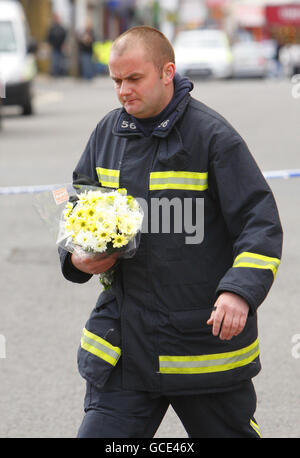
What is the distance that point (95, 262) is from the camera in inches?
125

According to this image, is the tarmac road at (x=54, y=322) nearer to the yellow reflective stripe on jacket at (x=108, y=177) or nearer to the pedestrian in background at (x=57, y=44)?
the yellow reflective stripe on jacket at (x=108, y=177)

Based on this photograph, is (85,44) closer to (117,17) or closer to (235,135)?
(117,17)

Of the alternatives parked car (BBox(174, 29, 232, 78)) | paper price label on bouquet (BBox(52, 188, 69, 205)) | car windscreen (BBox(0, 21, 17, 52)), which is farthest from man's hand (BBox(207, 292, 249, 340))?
parked car (BBox(174, 29, 232, 78))

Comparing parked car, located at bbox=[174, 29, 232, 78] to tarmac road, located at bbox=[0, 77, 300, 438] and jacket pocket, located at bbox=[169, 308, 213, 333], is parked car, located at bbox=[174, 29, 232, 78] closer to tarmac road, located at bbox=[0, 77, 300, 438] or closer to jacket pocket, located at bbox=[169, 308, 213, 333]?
tarmac road, located at bbox=[0, 77, 300, 438]

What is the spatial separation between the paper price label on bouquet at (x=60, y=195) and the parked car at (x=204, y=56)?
33.9m

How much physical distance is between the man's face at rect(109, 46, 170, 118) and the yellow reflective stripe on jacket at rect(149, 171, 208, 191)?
0.64ft

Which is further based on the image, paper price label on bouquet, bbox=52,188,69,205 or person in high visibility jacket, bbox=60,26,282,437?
paper price label on bouquet, bbox=52,188,69,205

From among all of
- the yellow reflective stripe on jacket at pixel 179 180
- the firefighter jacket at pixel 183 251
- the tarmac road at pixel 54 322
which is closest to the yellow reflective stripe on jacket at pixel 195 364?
the firefighter jacket at pixel 183 251

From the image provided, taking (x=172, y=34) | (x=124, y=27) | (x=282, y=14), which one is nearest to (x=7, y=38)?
(x=124, y=27)

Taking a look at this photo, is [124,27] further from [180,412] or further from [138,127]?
[180,412]

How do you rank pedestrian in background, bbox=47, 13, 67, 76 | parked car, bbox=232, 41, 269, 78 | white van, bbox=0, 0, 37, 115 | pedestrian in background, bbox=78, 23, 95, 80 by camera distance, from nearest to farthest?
white van, bbox=0, 0, 37, 115 → pedestrian in background, bbox=47, 13, 67, 76 → pedestrian in background, bbox=78, 23, 95, 80 → parked car, bbox=232, 41, 269, 78

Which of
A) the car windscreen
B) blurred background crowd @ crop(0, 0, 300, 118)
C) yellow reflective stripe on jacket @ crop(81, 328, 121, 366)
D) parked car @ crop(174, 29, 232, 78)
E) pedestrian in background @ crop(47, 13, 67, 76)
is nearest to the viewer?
yellow reflective stripe on jacket @ crop(81, 328, 121, 366)

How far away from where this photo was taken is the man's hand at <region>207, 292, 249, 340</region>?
3.01 m

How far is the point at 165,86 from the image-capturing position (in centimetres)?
322
